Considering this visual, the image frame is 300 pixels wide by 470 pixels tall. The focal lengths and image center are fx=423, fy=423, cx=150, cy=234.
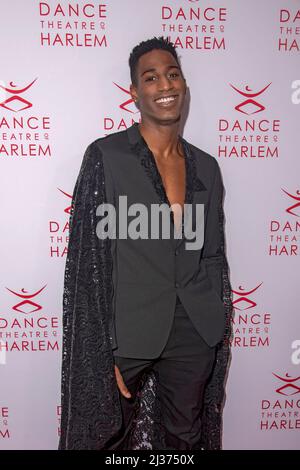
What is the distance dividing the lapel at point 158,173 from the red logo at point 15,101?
0.48 meters

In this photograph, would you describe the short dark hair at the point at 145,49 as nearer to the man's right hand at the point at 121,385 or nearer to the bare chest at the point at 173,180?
the bare chest at the point at 173,180

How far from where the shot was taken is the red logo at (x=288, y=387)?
76.6 inches

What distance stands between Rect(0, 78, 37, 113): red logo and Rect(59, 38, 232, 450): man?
438mm

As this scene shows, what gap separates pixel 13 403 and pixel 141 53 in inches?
59.2

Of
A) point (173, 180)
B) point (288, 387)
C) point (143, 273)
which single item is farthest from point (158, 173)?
point (288, 387)

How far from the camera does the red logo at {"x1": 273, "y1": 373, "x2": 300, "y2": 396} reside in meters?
1.95

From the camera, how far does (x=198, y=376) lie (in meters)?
1.45

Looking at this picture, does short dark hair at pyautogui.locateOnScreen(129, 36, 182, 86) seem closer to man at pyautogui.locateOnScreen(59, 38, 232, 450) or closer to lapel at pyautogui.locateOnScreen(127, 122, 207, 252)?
man at pyautogui.locateOnScreen(59, 38, 232, 450)

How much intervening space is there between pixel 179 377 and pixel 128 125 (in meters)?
0.97

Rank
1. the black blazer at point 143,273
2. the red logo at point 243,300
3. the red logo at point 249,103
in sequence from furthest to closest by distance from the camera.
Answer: the red logo at point 243,300
the red logo at point 249,103
the black blazer at point 143,273

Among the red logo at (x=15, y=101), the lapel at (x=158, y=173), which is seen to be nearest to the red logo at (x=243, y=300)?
the lapel at (x=158, y=173)

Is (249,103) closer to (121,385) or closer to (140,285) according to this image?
(140,285)

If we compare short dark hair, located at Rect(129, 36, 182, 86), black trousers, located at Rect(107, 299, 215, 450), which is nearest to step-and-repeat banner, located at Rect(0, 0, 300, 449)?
short dark hair, located at Rect(129, 36, 182, 86)

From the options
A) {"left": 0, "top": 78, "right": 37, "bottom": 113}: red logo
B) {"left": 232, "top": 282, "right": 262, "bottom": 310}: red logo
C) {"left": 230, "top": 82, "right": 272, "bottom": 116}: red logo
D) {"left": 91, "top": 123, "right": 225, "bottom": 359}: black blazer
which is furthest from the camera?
{"left": 232, "top": 282, "right": 262, "bottom": 310}: red logo
